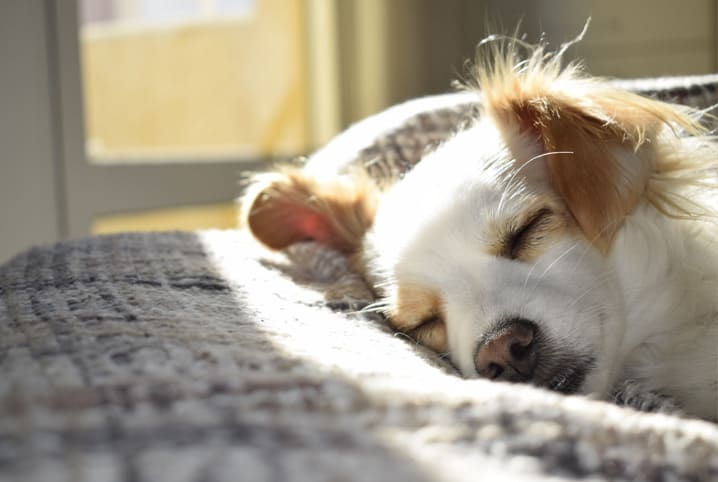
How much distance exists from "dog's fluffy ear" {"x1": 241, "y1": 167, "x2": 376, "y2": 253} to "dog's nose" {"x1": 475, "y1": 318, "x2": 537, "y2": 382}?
577 mm

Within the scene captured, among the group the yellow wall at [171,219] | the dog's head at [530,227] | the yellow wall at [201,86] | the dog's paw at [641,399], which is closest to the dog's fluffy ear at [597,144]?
the dog's head at [530,227]

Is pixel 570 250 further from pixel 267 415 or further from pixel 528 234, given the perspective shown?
pixel 267 415

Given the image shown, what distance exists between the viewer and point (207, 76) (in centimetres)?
373

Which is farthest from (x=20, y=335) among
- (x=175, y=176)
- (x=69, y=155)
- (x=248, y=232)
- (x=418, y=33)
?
(x=418, y=33)

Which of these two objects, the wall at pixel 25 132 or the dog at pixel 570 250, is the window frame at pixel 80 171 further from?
the dog at pixel 570 250

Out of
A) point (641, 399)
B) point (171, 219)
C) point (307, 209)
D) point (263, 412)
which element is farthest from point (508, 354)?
point (171, 219)

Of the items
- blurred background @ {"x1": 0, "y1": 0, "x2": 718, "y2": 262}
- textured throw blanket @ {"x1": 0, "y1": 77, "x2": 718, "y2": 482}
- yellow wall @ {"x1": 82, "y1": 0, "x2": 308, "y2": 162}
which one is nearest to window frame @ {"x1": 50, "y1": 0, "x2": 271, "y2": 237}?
blurred background @ {"x1": 0, "y1": 0, "x2": 718, "y2": 262}

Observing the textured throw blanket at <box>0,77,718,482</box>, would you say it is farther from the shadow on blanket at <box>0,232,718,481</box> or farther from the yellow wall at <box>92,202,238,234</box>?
the yellow wall at <box>92,202,238,234</box>

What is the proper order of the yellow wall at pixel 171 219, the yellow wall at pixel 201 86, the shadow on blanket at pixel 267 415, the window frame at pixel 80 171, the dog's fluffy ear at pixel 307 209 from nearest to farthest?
1. the shadow on blanket at pixel 267 415
2. the dog's fluffy ear at pixel 307 209
3. the window frame at pixel 80 171
4. the yellow wall at pixel 171 219
5. the yellow wall at pixel 201 86

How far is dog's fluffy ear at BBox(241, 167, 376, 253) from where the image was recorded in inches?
61.4

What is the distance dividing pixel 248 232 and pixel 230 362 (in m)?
0.93

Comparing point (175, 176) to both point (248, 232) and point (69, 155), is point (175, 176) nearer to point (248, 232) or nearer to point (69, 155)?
point (69, 155)

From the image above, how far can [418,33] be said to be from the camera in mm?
3711

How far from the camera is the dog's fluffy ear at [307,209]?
1.56 m
